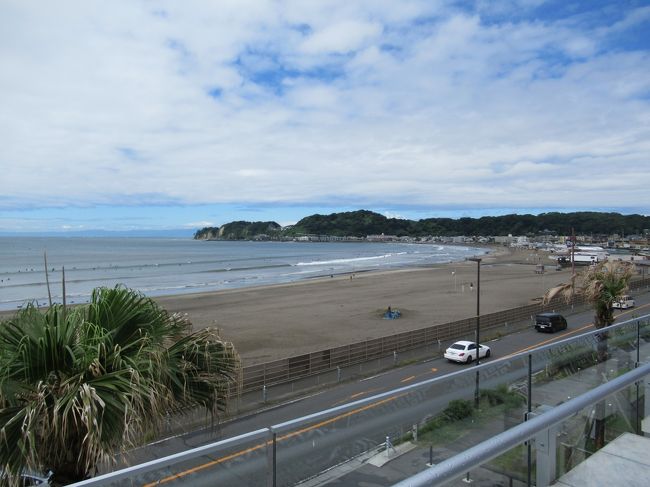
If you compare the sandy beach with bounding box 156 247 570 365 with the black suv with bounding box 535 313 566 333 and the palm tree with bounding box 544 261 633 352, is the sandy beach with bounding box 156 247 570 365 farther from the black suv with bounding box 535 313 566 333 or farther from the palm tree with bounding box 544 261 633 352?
the palm tree with bounding box 544 261 633 352

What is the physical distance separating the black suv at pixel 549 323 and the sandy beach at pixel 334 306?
842cm

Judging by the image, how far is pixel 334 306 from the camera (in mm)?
48281

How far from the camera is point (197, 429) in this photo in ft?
52.0

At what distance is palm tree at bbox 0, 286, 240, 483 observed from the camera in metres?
4.24

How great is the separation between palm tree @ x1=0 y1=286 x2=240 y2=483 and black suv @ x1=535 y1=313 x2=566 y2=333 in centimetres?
3027

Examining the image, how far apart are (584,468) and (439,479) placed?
173 cm

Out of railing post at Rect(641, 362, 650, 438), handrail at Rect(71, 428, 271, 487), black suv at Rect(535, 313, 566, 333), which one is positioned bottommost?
black suv at Rect(535, 313, 566, 333)

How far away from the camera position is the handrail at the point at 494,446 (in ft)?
6.64

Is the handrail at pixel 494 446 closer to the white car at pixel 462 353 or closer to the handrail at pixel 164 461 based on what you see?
the handrail at pixel 164 461

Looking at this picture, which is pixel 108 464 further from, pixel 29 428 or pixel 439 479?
pixel 439 479

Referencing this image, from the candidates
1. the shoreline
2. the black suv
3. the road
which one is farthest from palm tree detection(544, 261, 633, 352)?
the shoreline

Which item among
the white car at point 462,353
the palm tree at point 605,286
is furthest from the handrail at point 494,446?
the white car at point 462,353

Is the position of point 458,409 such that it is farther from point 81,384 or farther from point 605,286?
point 605,286

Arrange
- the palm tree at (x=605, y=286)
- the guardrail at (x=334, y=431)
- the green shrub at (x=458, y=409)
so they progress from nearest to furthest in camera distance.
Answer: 1. the guardrail at (x=334, y=431)
2. the green shrub at (x=458, y=409)
3. the palm tree at (x=605, y=286)
